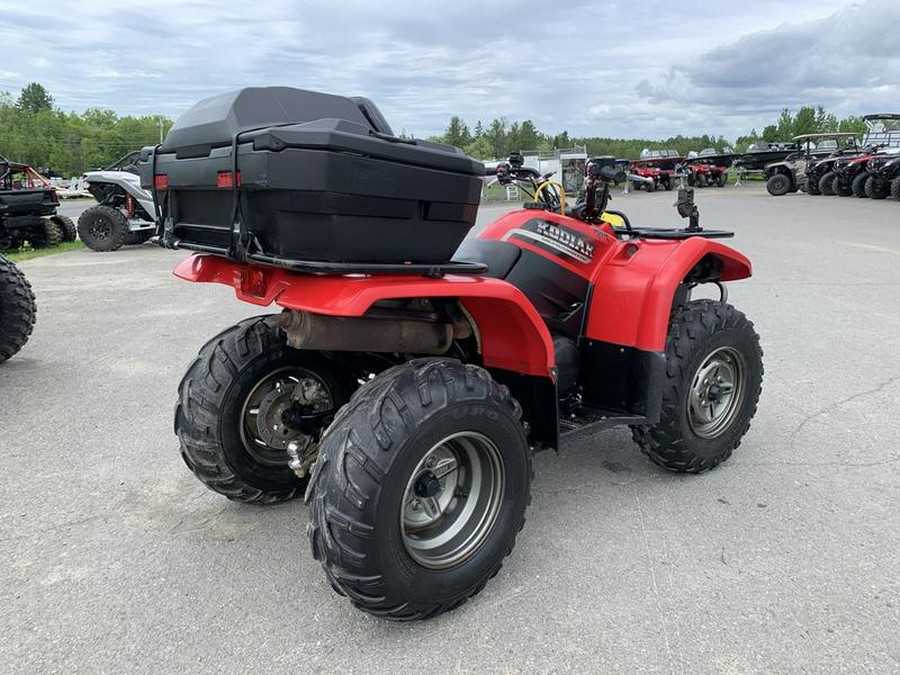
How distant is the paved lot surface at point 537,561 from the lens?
244 centimetres

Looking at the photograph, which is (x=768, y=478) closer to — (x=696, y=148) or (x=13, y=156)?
(x=696, y=148)

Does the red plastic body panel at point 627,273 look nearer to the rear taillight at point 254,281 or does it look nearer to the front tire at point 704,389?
the front tire at point 704,389

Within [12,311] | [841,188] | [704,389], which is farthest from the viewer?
[841,188]

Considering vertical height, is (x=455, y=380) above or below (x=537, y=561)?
above

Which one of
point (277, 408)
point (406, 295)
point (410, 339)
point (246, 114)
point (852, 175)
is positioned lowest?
point (277, 408)

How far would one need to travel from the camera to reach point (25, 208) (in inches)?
542

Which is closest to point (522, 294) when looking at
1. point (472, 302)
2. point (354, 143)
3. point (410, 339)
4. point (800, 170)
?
point (472, 302)

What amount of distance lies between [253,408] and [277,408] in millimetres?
109

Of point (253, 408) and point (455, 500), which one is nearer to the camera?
point (455, 500)

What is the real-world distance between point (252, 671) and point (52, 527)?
157 cm

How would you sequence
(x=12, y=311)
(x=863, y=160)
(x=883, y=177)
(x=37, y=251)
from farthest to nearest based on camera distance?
1. (x=863, y=160)
2. (x=883, y=177)
3. (x=37, y=251)
4. (x=12, y=311)

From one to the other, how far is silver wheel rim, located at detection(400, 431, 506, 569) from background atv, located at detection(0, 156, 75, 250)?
43.2 feet

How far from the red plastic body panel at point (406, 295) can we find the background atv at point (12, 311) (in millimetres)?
3778

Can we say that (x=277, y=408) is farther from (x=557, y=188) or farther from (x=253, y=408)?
(x=557, y=188)
